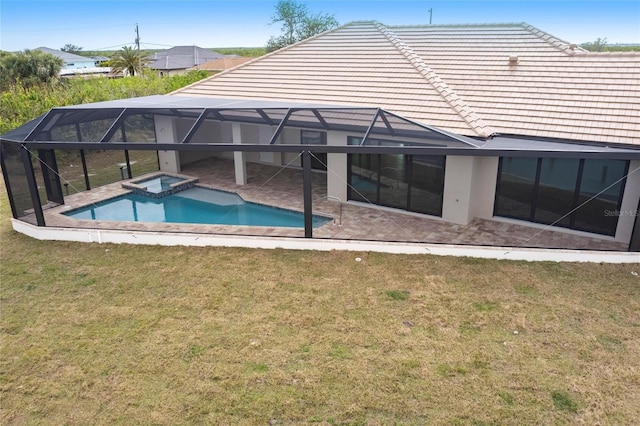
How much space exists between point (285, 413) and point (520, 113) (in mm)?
12424

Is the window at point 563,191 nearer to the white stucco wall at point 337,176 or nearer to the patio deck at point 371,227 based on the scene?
the patio deck at point 371,227

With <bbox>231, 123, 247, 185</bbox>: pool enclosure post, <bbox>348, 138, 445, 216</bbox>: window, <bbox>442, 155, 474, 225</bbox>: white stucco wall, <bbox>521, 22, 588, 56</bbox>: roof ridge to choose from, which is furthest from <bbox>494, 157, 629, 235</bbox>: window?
<bbox>231, 123, 247, 185</bbox>: pool enclosure post

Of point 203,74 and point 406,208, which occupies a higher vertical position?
point 203,74

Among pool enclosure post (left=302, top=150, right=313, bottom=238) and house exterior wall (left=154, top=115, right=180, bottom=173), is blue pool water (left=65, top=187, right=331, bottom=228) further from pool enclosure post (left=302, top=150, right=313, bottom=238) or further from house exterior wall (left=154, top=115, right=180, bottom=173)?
house exterior wall (left=154, top=115, right=180, bottom=173)

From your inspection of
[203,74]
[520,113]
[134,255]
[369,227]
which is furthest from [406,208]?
[203,74]

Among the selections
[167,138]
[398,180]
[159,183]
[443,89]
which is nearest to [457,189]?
[398,180]

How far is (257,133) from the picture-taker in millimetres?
19703

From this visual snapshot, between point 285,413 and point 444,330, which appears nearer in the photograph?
point 285,413

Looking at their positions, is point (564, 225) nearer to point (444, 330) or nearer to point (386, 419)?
point (444, 330)

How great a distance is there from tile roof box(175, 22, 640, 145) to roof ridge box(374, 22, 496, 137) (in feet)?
0.16

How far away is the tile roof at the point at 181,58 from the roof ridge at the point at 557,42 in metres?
54.4

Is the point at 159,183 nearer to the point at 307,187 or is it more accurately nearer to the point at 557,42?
the point at 307,187

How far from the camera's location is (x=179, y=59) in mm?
66812

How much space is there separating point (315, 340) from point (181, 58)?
66892 millimetres
